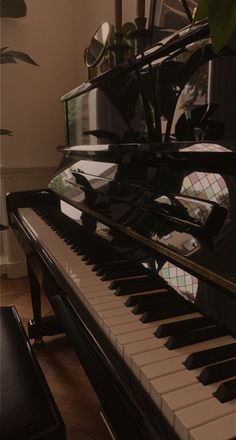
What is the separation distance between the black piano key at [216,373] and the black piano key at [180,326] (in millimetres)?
96

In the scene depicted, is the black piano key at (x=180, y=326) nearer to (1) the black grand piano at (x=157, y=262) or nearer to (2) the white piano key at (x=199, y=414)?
(1) the black grand piano at (x=157, y=262)

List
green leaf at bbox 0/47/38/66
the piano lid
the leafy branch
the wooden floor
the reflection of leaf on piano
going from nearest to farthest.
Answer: the leafy branch, the piano lid, the reflection of leaf on piano, the wooden floor, green leaf at bbox 0/47/38/66

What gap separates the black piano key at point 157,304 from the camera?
603mm

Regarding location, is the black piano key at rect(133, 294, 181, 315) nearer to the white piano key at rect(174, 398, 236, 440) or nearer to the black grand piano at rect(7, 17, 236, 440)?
the black grand piano at rect(7, 17, 236, 440)

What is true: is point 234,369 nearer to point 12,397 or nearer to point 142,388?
point 142,388

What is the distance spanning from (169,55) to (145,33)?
1.46 feet

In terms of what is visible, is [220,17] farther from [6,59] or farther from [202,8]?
[6,59]

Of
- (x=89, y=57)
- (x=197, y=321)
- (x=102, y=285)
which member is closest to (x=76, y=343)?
(x=102, y=285)

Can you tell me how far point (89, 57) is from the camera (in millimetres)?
1743

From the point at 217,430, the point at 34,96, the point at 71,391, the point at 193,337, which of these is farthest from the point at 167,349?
the point at 34,96

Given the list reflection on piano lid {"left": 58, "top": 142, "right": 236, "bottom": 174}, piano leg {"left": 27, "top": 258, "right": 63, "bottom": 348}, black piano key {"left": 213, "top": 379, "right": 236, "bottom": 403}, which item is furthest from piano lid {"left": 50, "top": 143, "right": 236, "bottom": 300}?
piano leg {"left": 27, "top": 258, "right": 63, "bottom": 348}

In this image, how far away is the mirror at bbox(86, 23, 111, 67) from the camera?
155cm

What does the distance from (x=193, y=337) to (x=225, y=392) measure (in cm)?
11

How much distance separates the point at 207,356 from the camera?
1.49 feet
